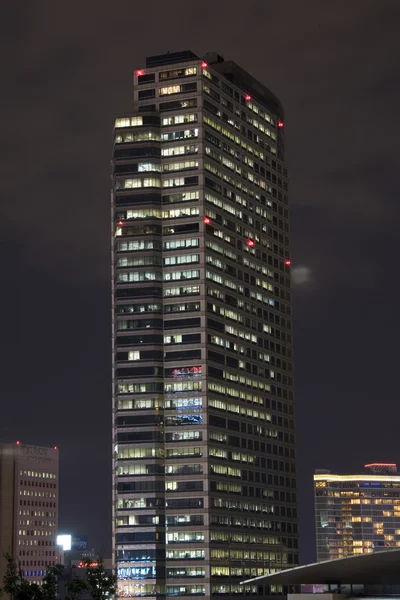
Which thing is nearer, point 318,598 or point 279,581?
point 318,598

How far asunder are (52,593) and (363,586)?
3799 centimetres

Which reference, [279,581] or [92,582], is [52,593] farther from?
[279,581]

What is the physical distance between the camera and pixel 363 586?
470ft

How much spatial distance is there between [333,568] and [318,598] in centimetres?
598

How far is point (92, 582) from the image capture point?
458 ft

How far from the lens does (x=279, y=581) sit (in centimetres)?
15138

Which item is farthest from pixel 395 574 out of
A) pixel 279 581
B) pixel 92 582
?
pixel 92 582

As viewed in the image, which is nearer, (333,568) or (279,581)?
(333,568)

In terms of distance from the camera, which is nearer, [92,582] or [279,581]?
[92,582]

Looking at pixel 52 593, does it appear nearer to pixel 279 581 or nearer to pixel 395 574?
pixel 279 581

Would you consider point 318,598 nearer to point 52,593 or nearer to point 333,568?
point 333,568

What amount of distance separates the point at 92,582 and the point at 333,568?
2900 cm

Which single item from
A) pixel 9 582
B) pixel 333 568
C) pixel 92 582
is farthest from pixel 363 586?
pixel 9 582

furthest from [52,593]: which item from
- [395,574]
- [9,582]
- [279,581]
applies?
[395,574]
